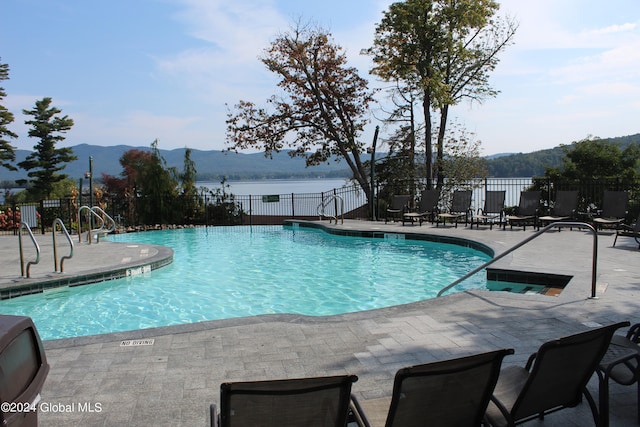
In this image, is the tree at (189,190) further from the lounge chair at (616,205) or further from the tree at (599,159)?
the tree at (599,159)

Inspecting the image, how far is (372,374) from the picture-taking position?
11.9 ft

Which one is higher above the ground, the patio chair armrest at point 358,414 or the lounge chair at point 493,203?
the lounge chair at point 493,203

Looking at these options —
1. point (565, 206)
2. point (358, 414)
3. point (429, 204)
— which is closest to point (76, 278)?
point (358, 414)

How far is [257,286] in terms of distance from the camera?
330 inches

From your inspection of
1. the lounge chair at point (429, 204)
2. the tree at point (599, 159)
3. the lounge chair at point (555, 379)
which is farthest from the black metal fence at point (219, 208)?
the lounge chair at point (555, 379)

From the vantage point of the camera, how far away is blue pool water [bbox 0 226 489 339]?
6820mm

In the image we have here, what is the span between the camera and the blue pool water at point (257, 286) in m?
6.82

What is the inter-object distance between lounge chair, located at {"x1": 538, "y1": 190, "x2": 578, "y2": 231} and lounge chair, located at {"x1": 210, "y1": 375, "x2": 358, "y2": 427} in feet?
35.1

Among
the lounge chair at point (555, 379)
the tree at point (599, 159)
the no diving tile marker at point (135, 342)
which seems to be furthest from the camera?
the tree at point (599, 159)

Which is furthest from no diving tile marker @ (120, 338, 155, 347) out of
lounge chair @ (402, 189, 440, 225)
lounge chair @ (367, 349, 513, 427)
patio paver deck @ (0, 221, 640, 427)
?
lounge chair @ (402, 189, 440, 225)

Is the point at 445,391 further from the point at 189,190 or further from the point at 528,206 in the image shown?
the point at 189,190

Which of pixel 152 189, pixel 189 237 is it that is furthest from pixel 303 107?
pixel 189 237

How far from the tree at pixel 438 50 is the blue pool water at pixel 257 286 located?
23.3ft

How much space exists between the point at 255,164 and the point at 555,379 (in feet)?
461
